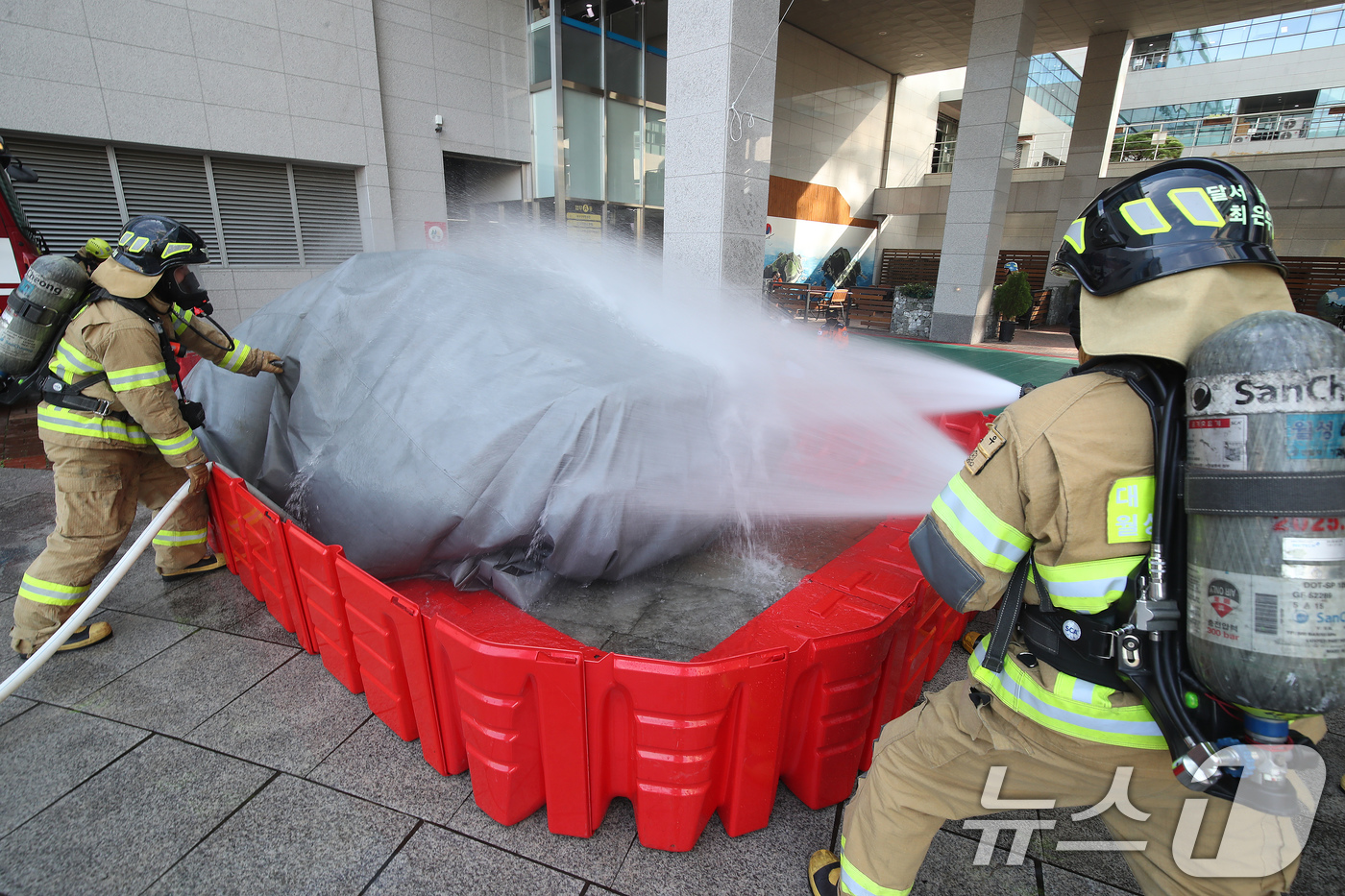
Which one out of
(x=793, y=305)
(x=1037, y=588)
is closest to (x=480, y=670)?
(x=1037, y=588)

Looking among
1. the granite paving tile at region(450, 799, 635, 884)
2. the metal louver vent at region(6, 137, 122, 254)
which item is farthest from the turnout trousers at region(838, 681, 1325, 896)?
the metal louver vent at region(6, 137, 122, 254)

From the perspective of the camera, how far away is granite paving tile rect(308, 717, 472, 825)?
209 centimetres

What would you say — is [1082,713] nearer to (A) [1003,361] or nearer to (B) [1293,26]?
(A) [1003,361]

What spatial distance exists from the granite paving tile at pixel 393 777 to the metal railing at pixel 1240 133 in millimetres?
28138

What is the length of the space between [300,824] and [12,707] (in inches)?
66.7

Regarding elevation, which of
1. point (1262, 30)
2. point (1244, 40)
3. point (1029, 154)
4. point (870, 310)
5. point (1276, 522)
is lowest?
point (870, 310)

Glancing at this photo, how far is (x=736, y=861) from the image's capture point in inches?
75.9

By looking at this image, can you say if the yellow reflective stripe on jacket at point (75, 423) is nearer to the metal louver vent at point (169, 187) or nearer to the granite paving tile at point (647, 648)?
the granite paving tile at point (647, 648)

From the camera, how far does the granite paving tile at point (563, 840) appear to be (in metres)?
1.90

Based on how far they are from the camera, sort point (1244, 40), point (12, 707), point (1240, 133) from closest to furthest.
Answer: point (12, 707) → point (1240, 133) → point (1244, 40)

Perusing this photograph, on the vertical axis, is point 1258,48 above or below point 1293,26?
below

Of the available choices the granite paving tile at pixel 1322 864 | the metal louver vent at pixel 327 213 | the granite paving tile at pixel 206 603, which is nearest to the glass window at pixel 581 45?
the metal louver vent at pixel 327 213

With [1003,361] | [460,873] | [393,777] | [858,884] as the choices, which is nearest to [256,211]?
[393,777]

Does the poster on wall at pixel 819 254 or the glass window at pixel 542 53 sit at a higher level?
the glass window at pixel 542 53
